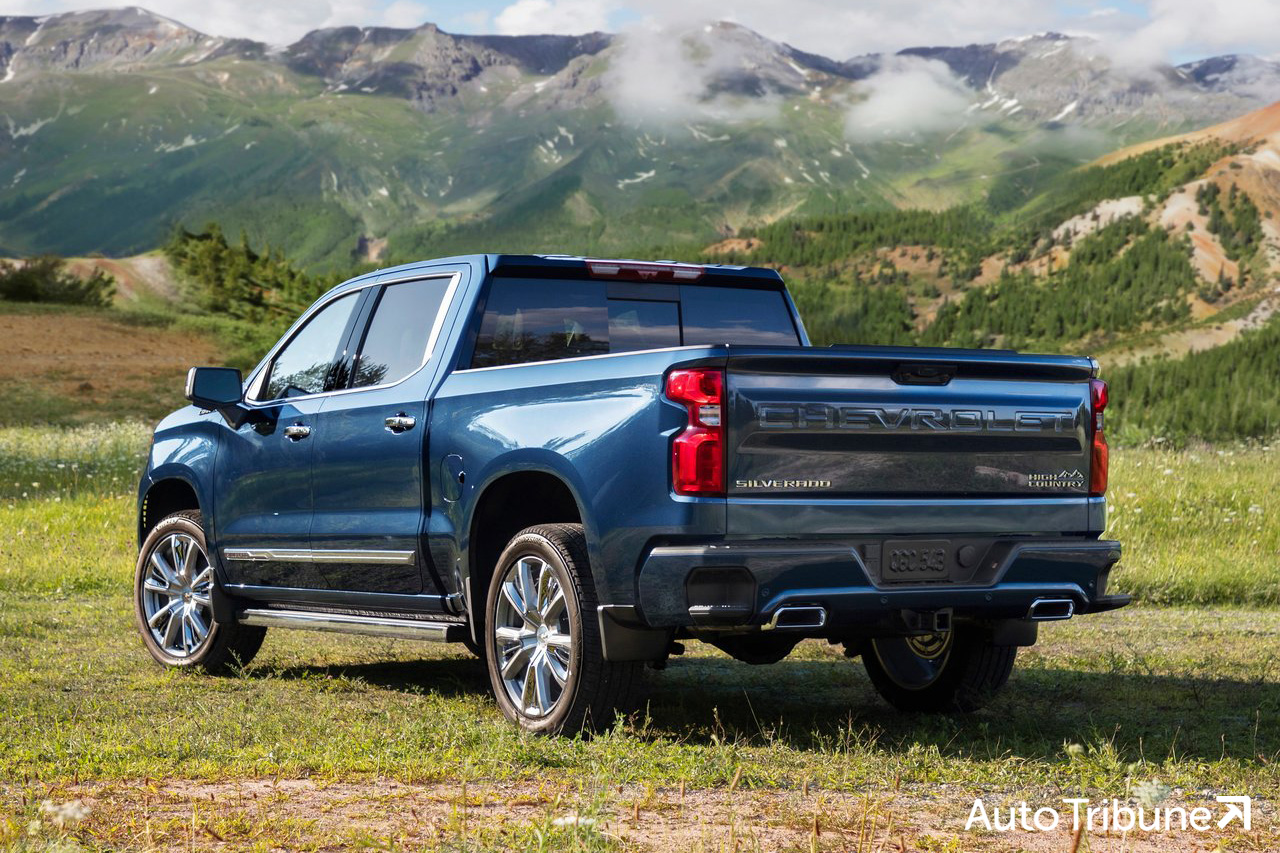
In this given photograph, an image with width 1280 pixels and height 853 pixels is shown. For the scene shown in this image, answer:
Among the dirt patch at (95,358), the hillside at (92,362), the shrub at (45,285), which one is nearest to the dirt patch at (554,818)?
the hillside at (92,362)

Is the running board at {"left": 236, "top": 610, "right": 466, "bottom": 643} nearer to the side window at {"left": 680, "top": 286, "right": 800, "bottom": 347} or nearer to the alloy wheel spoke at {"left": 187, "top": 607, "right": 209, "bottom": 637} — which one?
the alloy wheel spoke at {"left": 187, "top": 607, "right": 209, "bottom": 637}

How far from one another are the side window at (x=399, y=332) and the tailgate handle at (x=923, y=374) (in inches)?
93.5

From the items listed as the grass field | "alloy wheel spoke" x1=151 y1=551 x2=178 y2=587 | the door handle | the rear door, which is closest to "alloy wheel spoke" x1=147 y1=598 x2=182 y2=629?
"alloy wheel spoke" x1=151 y1=551 x2=178 y2=587

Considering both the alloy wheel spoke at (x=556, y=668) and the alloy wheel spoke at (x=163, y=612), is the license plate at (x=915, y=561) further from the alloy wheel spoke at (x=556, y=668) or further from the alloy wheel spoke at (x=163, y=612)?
the alloy wheel spoke at (x=163, y=612)

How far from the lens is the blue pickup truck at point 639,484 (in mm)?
5605

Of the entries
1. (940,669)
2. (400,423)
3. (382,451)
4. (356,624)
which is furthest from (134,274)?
(940,669)

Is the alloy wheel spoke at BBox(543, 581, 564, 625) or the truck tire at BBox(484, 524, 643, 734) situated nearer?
the truck tire at BBox(484, 524, 643, 734)

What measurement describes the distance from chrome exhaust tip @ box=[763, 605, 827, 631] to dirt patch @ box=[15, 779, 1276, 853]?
2.09 feet

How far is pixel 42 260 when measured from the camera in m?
76.4

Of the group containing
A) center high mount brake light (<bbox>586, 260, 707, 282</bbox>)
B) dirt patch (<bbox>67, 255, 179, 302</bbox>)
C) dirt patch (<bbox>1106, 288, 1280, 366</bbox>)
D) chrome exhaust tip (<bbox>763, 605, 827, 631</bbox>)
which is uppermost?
dirt patch (<bbox>67, 255, 179, 302</bbox>)

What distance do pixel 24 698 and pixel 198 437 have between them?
196 centimetres

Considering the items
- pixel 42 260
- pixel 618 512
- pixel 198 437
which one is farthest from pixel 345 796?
pixel 42 260

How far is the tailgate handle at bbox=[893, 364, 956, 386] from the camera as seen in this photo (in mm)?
5887

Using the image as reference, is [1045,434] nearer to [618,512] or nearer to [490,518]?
[618,512]
